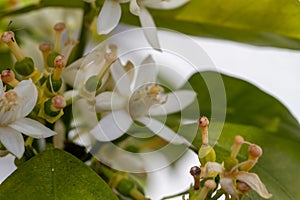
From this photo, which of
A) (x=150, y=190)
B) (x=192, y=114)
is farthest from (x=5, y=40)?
(x=150, y=190)

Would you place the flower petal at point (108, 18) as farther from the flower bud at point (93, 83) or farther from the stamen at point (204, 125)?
the stamen at point (204, 125)

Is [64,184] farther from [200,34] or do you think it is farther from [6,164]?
[6,164]

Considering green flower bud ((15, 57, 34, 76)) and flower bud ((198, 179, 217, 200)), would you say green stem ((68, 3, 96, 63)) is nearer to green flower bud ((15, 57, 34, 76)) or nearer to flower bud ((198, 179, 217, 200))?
green flower bud ((15, 57, 34, 76))

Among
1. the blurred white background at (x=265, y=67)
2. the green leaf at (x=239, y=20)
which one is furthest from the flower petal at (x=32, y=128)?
the blurred white background at (x=265, y=67)

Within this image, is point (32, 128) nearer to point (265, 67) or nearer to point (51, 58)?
point (51, 58)

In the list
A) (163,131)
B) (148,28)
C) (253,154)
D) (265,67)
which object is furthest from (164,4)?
(265,67)

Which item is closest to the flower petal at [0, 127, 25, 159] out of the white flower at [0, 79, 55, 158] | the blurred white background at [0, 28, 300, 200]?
the white flower at [0, 79, 55, 158]
